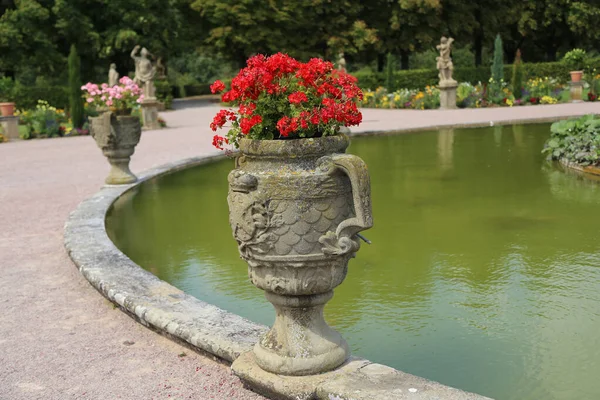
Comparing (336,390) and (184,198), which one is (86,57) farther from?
(336,390)

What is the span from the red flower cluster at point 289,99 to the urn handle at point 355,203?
8.1 inches

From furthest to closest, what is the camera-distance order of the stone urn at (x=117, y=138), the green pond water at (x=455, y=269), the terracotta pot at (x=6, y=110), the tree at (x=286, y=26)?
1. the tree at (x=286, y=26)
2. the terracotta pot at (x=6, y=110)
3. the stone urn at (x=117, y=138)
4. the green pond water at (x=455, y=269)

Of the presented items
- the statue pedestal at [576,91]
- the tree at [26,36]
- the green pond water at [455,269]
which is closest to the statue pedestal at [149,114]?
the green pond water at [455,269]

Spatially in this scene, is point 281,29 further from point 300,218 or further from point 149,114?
point 300,218

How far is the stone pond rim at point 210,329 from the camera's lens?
10.4 ft

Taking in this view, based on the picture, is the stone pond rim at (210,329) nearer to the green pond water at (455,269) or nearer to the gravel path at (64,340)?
the gravel path at (64,340)

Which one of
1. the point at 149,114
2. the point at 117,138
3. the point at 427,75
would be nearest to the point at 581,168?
the point at 117,138

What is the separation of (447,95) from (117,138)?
56.2ft

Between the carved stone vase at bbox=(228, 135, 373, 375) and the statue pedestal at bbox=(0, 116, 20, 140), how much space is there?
1917 centimetres

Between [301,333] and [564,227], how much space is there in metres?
4.20

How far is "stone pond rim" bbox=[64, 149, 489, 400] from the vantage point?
3178 millimetres

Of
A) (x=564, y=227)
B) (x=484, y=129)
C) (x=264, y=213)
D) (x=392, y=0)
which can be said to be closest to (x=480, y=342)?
(x=264, y=213)

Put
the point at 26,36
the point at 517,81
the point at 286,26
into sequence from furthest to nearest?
the point at 286,26
the point at 26,36
the point at 517,81

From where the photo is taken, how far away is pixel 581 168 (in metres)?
10.1
